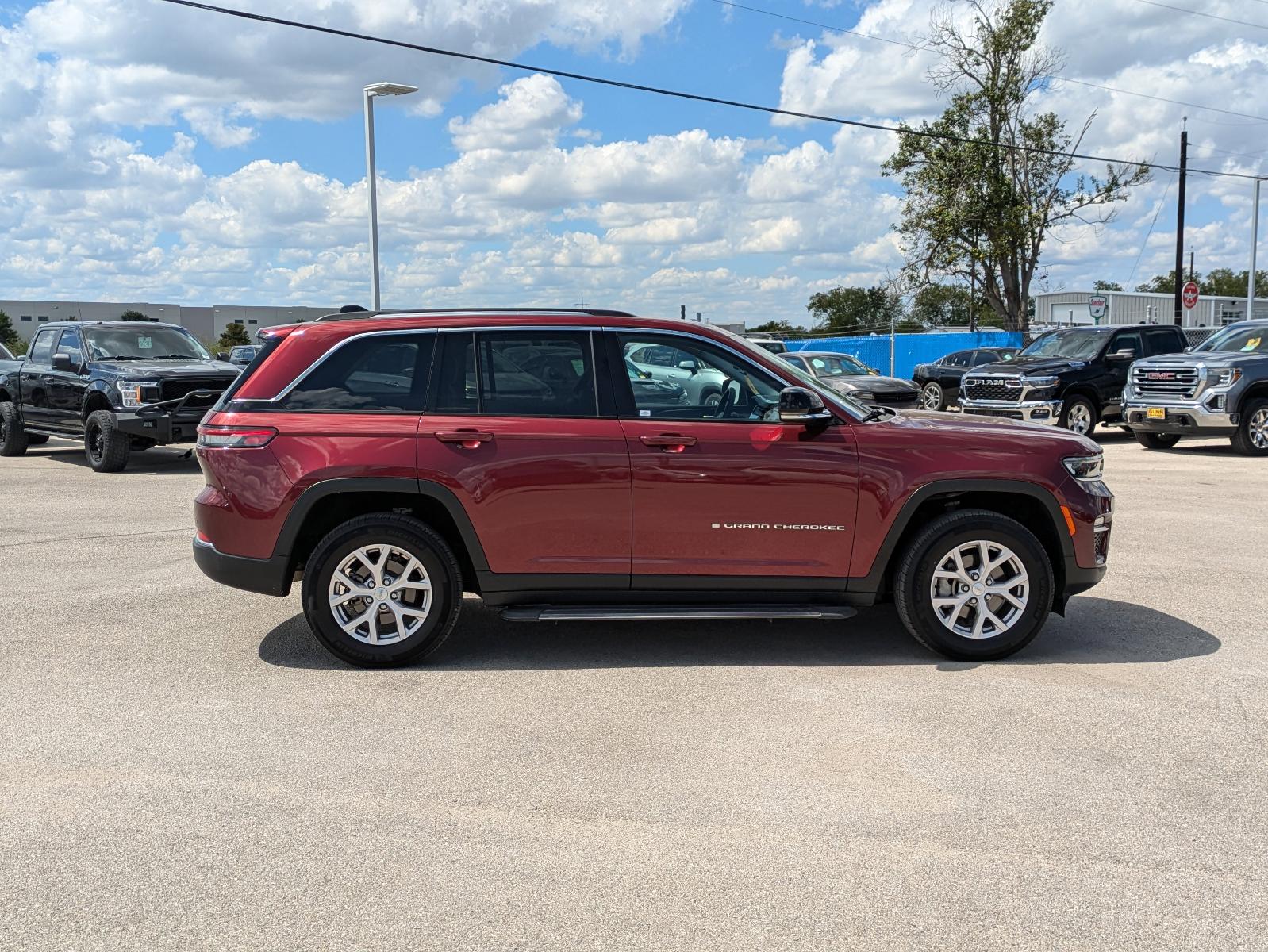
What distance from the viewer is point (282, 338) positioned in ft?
19.5

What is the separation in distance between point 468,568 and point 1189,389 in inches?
564

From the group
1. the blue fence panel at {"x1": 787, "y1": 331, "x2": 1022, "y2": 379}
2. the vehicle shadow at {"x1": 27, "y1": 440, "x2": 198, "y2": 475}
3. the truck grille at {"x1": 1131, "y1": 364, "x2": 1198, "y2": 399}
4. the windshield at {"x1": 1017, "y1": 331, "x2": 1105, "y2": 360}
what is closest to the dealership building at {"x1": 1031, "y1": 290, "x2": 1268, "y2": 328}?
the blue fence panel at {"x1": 787, "y1": 331, "x2": 1022, "y2": 379}

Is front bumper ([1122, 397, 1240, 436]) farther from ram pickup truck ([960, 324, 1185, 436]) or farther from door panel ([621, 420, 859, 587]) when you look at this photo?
door panel ([621, 420, 859, 587])

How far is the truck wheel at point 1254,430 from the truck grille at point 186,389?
556 inches

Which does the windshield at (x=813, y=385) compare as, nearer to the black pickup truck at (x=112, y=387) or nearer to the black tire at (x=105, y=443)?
the black pickup truck at (x=112, y=387)

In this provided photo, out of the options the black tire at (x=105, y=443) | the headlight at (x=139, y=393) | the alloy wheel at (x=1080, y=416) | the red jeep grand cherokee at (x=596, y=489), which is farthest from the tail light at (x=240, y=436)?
the alloy wheel at (x=1080, y=416)

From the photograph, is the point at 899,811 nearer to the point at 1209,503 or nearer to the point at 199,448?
the point at 199,448

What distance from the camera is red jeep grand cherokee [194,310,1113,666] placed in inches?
227

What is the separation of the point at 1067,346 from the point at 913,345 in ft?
63.0

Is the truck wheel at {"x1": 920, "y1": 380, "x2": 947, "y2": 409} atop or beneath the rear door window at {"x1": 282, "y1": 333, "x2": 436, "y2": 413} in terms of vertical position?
beneath

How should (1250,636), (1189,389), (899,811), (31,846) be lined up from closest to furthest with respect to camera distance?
1. (31,846)
2. (899,811)
3. (1250,636)
4. (1189,389)

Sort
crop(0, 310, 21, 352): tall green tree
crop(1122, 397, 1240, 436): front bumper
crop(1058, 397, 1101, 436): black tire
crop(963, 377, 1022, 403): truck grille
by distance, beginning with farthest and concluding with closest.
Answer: crop(0, 310, 21, 352): tall green tree, crop(1058, 397, 1101, 436): black tire, crop(963, 377, 1022, 403): truck grille, crop(1122, 397, 1240, 436): front bumper

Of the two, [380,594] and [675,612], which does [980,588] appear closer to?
[675,612]

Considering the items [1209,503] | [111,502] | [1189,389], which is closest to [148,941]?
[111,502]
